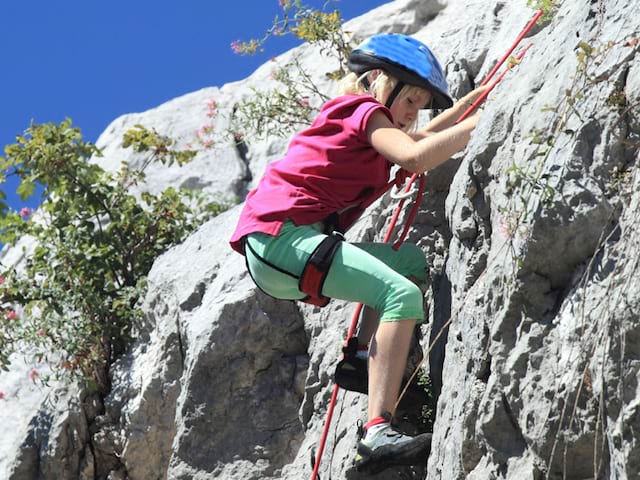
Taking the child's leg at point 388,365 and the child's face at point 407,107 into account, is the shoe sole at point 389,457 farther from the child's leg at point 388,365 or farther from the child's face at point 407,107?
the child's face at point 407,107

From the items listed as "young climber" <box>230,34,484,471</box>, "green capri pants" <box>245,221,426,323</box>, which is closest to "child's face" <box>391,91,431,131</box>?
"young climber" <box>230,34,484,471</box>

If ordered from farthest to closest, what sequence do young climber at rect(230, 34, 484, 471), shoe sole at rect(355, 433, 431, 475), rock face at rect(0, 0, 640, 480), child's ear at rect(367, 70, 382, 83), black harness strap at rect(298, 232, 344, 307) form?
child's ear at rect(367, 70, 382, 83)
black harness strap at rect(298, 232, 344, 307)
young climber at rect(230, 34, 484, 471)
shoe sole at rect(355, 433, 431, 475)
rock face at rect(0, 0, 640, 480)

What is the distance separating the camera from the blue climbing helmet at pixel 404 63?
5.86 meters

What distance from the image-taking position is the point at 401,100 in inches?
233

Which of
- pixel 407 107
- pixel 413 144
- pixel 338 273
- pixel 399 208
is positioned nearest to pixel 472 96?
pixel 407 107

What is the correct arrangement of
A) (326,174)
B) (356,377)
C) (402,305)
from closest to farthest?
(402,305) < (326,174) < (356,377)

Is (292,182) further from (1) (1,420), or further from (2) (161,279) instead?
(1) (1,420)

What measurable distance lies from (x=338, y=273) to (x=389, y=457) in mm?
820

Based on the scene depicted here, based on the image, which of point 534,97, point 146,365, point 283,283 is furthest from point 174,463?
point 534,97

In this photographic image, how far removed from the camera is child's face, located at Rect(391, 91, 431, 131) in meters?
5.92

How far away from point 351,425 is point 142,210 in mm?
3474

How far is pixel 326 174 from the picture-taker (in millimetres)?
5750

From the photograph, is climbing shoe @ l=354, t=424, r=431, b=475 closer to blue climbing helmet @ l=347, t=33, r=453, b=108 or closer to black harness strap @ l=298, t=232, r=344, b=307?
black harness strap @ l=298, t=232, r=344, b=307

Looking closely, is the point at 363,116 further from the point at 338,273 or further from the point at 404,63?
the point at 338,273
